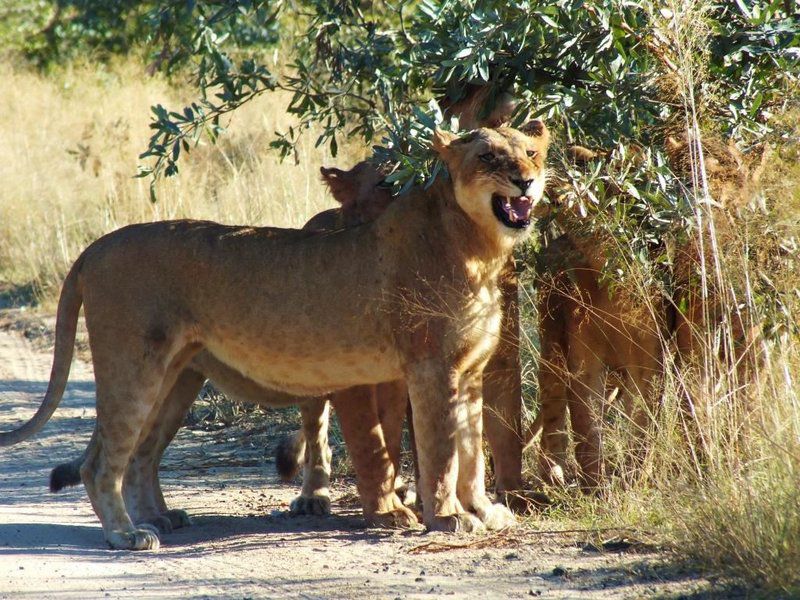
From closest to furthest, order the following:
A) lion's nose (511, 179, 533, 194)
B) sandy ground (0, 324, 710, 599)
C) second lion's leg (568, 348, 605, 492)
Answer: sandy ground (0, 324, 710, 599) → lion's nose (511, 179, 533, 194) → second lion's leg (568, 348, 605, 492)

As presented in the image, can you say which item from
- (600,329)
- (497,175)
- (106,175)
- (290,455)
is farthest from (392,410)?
(106,175)

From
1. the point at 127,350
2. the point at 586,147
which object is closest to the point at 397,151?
the point at 586,147

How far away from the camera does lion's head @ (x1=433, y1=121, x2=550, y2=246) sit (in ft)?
20.3

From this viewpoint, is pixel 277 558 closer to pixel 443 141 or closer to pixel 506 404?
pixel 506 404

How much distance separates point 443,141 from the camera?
632 centimetres

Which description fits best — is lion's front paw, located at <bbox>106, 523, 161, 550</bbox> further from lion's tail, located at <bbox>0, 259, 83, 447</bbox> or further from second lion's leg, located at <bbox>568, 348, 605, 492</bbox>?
second lion's leg, located at <bbox>568, 348, 605, 492</bbox>

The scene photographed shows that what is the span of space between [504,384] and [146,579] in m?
2.36

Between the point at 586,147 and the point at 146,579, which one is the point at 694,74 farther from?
the point at 146,579

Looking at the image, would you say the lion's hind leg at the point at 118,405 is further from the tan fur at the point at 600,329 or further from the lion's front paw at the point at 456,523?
the tan fur at the point at 600,329

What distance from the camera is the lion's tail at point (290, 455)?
7809mm

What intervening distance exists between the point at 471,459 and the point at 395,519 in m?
0.53

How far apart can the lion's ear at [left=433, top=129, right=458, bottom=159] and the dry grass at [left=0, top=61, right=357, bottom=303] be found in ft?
19.3

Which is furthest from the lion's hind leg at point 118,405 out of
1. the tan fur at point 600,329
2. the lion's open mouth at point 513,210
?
the tan fur at point 600,329

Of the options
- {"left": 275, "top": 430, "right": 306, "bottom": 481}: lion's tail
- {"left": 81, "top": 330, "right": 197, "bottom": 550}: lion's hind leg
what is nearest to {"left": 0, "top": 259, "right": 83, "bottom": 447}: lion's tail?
{"left": 81, "top": 330, "right": 197, "bottom": 550}: lion's hind leg
